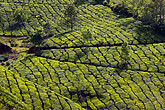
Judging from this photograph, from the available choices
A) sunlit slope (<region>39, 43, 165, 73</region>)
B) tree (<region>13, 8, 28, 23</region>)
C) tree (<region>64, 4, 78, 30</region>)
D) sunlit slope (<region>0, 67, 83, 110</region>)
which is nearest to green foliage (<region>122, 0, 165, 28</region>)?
sunlit slope (<region>39, 43, 165, 73</region>)

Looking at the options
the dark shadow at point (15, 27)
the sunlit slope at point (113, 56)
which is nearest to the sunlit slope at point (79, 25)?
the dark shadow at point (15, 27)

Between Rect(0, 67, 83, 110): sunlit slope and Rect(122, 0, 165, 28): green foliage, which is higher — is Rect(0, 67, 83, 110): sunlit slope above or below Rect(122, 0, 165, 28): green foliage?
below

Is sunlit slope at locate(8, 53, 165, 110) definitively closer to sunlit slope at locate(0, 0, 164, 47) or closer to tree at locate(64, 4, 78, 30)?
sunlit slope at locate(0, 0, 164, 47)

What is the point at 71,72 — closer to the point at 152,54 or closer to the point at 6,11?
the point at 152,54

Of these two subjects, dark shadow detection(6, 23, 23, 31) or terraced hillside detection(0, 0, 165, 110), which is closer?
terraced hillside detection(0, 0, 165, 110)

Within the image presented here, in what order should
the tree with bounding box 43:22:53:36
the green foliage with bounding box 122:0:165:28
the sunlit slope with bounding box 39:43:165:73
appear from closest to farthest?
the sunlit slope with bounding box 39:43:165:73, the tree with bounding box 43:22:53:36, the green foliage with bounding box 122:0:165:28

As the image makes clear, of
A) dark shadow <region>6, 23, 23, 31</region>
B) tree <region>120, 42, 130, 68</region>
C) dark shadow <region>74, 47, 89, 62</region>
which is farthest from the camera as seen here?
dark shadow <region>6, 23, 23, 31</region>

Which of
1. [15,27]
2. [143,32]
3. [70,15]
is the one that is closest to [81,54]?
[70,15]

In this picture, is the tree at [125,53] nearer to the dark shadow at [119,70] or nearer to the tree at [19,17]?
the dark shadow at [119,70]
